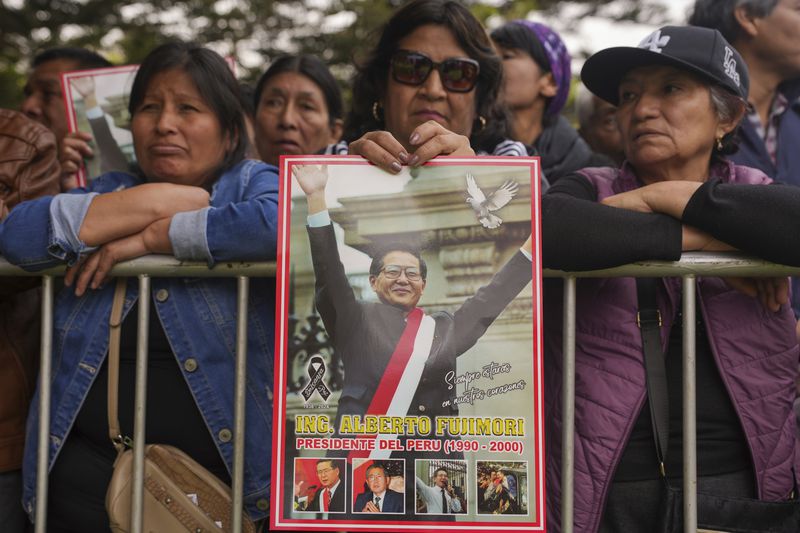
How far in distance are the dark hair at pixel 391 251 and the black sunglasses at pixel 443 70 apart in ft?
3.51

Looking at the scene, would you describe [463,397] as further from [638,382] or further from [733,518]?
[733,518]

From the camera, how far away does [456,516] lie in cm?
189

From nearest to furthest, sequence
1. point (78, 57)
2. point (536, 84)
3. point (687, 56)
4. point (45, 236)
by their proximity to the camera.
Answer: point (45, 236)
point (687, 56)
point (536, 84)
point (78, 57)

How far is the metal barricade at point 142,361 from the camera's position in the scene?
2213 millimetres

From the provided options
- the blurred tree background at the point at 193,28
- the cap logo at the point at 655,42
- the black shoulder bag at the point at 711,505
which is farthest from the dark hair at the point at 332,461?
the blurred tree background at the point at 193,28

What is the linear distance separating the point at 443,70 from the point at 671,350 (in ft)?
3.84

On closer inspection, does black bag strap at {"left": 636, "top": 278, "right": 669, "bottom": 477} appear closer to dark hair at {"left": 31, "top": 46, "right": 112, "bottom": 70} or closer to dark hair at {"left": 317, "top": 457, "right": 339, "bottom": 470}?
dark hair at {"left": 317, "top": 457, "right": 339, "bottom": 470}

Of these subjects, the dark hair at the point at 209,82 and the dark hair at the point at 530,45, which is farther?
the dark hair at the point at 530,45

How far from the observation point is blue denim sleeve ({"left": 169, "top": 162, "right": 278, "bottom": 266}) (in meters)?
2.26

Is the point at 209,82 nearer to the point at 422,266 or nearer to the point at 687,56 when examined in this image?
the point at 422,266

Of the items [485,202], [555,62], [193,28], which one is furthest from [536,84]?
[193,28]

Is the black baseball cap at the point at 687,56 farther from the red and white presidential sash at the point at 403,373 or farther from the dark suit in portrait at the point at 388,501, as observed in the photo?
the dark suit in portrait at the point at 388,501

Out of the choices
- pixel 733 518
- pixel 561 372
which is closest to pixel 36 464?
pixel 561 372

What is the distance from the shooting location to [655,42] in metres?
2.59
